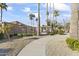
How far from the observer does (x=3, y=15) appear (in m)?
10.3

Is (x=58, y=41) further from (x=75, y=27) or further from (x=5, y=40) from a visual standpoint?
(x=5, y=40)

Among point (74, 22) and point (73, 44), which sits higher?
point (74, 22)

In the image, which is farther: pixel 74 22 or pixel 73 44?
pixel 74 22

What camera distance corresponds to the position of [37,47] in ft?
33.9

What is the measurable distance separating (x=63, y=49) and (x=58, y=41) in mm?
272

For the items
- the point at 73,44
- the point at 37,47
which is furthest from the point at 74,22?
the point at 37,47

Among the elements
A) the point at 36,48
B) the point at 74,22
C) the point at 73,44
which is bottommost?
the point at 36,48

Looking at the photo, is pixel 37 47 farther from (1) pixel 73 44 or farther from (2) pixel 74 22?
(2) pixel 74 22

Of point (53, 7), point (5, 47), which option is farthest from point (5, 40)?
point (53, 7)

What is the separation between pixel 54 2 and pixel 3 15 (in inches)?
52.0

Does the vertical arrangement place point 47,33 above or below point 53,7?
below

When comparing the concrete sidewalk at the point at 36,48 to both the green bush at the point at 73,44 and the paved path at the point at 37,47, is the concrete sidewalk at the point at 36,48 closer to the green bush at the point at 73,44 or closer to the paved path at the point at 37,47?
the paved path at the point at 37,47

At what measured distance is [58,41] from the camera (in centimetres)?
1034

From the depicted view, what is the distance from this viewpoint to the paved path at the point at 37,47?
10.2 m
